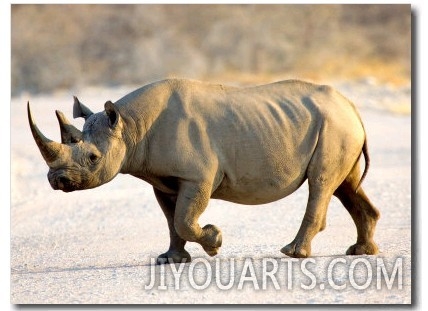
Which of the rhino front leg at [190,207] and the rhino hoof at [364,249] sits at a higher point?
the rhino front leg at [190,207]

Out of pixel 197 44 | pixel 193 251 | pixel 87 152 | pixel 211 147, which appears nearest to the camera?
pixel 87 152

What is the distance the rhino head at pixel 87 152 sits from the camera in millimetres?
9695

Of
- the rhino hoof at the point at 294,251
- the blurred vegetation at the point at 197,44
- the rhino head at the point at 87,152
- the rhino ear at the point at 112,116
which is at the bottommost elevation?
the blurred vegetation at the point at 197,44

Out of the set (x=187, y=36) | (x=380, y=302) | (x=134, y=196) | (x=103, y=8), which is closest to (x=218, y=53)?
(x=187, y=36)

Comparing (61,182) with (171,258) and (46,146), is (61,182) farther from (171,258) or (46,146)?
(171,258)

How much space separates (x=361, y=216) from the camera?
11.4 m

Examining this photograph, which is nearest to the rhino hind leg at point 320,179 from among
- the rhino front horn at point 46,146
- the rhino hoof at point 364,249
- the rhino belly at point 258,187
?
the rhino belly at point 258,187

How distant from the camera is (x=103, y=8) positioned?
51906 mm

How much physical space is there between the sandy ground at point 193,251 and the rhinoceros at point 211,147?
474 millimetres

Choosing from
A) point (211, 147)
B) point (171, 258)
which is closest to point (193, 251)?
point (171, 258)

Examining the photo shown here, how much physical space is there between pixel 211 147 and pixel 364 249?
2161mm

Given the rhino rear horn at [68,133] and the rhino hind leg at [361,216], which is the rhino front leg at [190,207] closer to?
the rhino rear horn at [68,133]

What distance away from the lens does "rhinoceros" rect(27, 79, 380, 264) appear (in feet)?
32.9

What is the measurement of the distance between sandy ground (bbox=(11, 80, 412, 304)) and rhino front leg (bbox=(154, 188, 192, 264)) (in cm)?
19
